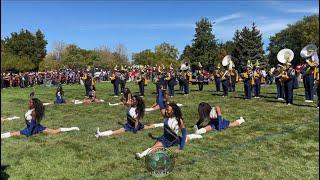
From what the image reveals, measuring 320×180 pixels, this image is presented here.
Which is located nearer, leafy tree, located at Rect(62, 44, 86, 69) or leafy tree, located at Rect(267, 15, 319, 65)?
leafy tree, located at Rect(267, 15, 319, 65)

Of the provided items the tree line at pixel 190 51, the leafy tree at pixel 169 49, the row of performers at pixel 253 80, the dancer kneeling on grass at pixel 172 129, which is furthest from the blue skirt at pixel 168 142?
the leafy tree at pixel 169 49

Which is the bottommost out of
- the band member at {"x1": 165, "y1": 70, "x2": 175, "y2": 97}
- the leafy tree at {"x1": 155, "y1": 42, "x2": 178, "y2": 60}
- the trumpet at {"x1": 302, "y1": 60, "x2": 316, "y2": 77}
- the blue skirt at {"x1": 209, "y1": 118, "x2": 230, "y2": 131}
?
the blue skirt at {"x1": 209, "y1": 118, "x2": 230, "y2": 131}

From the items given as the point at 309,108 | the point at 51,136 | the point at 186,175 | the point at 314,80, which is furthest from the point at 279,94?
the point at 186,175

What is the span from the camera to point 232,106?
914 inches

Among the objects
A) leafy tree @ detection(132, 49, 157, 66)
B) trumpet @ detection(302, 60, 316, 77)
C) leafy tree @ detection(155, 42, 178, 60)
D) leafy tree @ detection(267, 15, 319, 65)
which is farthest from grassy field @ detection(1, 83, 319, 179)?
leafy tree @ detection(155, 42, 178, 60)

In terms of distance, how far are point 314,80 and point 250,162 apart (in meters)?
11.9

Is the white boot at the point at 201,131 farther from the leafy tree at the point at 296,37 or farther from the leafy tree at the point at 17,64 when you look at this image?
the leafy tree at the point at 296,37

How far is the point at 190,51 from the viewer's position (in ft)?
281

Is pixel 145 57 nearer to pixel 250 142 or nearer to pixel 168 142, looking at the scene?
pixel 250 142

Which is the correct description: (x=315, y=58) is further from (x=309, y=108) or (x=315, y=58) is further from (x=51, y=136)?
(x=51, y=136)

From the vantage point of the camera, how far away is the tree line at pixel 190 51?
265 ft

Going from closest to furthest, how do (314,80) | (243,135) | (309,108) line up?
(243,135)
(309,108)
(314,80)

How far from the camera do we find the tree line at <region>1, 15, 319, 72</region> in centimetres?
8062

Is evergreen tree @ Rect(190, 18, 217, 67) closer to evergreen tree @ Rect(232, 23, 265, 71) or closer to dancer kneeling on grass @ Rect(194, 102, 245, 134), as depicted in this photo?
evergreen tree @ Rect(232, 23, 265, 71)
